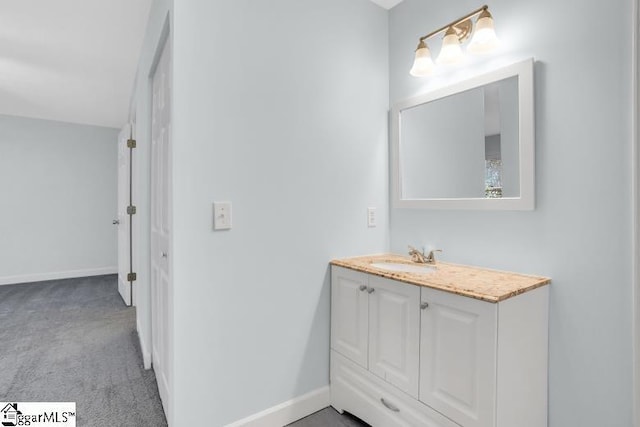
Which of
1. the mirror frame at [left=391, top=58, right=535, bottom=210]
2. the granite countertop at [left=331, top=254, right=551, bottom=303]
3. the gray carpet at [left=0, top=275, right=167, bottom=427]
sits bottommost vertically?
the gray carpet at [left=0, top=275, right=167, bottom=427]

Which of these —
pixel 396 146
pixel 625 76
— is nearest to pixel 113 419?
pixel 396 146

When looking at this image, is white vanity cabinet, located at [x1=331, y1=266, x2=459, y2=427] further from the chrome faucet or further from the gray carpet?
the gray carpet

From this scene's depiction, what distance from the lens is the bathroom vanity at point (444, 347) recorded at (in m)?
1.17

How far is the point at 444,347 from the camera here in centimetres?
128

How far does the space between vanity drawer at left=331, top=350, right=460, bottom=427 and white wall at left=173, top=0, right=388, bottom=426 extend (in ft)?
0.39

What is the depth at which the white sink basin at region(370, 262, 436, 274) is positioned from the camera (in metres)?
1.75

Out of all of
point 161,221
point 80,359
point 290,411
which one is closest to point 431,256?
point 290,411

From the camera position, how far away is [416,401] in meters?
1.39

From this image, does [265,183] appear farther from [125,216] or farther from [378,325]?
[125,216]

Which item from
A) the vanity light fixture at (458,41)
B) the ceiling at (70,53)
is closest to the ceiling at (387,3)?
the ceiling at (70,53)

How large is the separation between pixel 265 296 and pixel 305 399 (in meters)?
0.63

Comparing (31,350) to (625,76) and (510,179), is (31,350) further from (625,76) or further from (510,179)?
(625,76)

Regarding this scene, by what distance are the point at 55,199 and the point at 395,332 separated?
5.61 meters

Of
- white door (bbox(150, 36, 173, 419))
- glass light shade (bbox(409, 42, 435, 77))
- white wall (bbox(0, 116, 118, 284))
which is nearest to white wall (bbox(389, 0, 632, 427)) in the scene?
glass light shade (bbox(409, 42, 435, 77))
